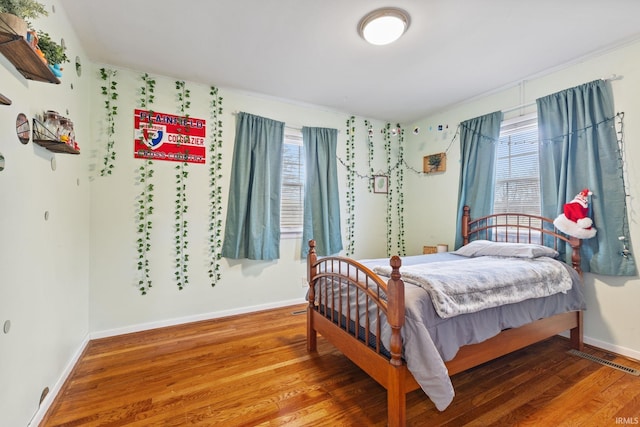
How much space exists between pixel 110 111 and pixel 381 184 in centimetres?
340

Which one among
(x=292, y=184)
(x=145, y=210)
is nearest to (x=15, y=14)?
(x=145, y=210)

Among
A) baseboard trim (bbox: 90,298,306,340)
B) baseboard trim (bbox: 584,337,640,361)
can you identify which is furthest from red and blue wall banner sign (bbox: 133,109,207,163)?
baseboard trim (bbox: 584,337,640,361)

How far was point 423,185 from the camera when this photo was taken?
13.6 feet

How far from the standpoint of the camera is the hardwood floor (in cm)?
163

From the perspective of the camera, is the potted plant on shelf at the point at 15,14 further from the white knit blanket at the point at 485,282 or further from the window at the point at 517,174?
the window at the point at 517,174

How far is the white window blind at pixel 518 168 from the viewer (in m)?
2.96

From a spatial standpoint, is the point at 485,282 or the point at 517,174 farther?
the point at 517,174

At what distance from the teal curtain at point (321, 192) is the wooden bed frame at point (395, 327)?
1213 mm

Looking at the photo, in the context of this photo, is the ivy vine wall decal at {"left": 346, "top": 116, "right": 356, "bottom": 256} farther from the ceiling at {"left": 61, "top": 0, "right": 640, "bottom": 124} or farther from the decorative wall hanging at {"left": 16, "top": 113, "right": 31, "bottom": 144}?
the decorative wall hanging at {"left": 16, "top": 113, "right": 31, "bottom": 144}

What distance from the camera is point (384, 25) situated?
6.75 ft

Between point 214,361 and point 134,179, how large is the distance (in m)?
1.91

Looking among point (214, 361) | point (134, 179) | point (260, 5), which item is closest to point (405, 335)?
point (214, 361)

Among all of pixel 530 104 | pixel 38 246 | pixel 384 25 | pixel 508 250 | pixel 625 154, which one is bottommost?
pixel 508 250

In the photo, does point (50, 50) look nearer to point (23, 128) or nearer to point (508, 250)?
point (23, 128)
